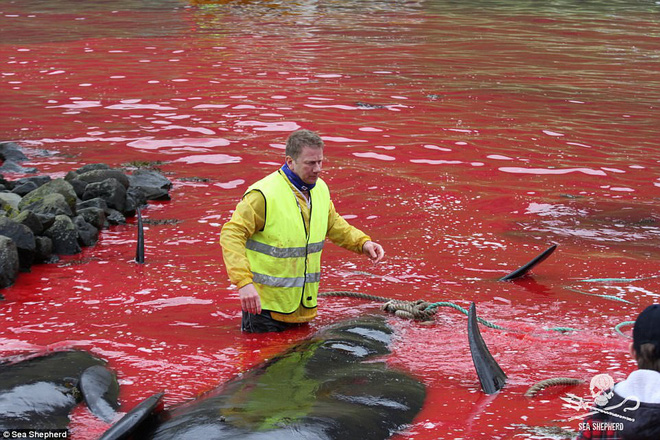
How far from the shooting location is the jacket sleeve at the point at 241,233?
6.43 m

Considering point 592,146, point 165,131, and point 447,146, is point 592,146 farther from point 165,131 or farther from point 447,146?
point 165,131

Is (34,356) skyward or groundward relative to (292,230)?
groundward

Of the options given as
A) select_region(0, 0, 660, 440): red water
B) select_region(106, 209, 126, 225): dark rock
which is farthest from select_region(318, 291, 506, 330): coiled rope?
select_region(106, 209, 126, 225): dark rock

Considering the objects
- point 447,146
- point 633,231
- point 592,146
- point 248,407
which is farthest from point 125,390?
point 592,146

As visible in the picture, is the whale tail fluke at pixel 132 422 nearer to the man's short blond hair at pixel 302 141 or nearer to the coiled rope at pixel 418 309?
the man's short blond hair at pixel 302 141

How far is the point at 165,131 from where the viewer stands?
1516cm

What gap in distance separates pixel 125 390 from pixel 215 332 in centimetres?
129

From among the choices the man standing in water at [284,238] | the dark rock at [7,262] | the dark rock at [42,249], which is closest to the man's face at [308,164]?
the man standing in water at [284,238]

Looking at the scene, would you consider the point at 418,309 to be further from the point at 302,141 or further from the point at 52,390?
the point at 52,390

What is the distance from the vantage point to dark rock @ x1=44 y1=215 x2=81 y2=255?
9484 millimetres

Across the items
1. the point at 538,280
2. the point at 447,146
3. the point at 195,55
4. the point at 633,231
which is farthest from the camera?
the point at 195,55

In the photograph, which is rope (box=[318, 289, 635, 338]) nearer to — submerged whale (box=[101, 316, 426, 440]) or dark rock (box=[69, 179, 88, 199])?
submerged whale (box=[101, 316, 426, 440])

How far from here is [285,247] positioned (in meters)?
6.87

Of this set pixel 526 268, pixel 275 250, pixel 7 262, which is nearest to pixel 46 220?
pixel 7 262
